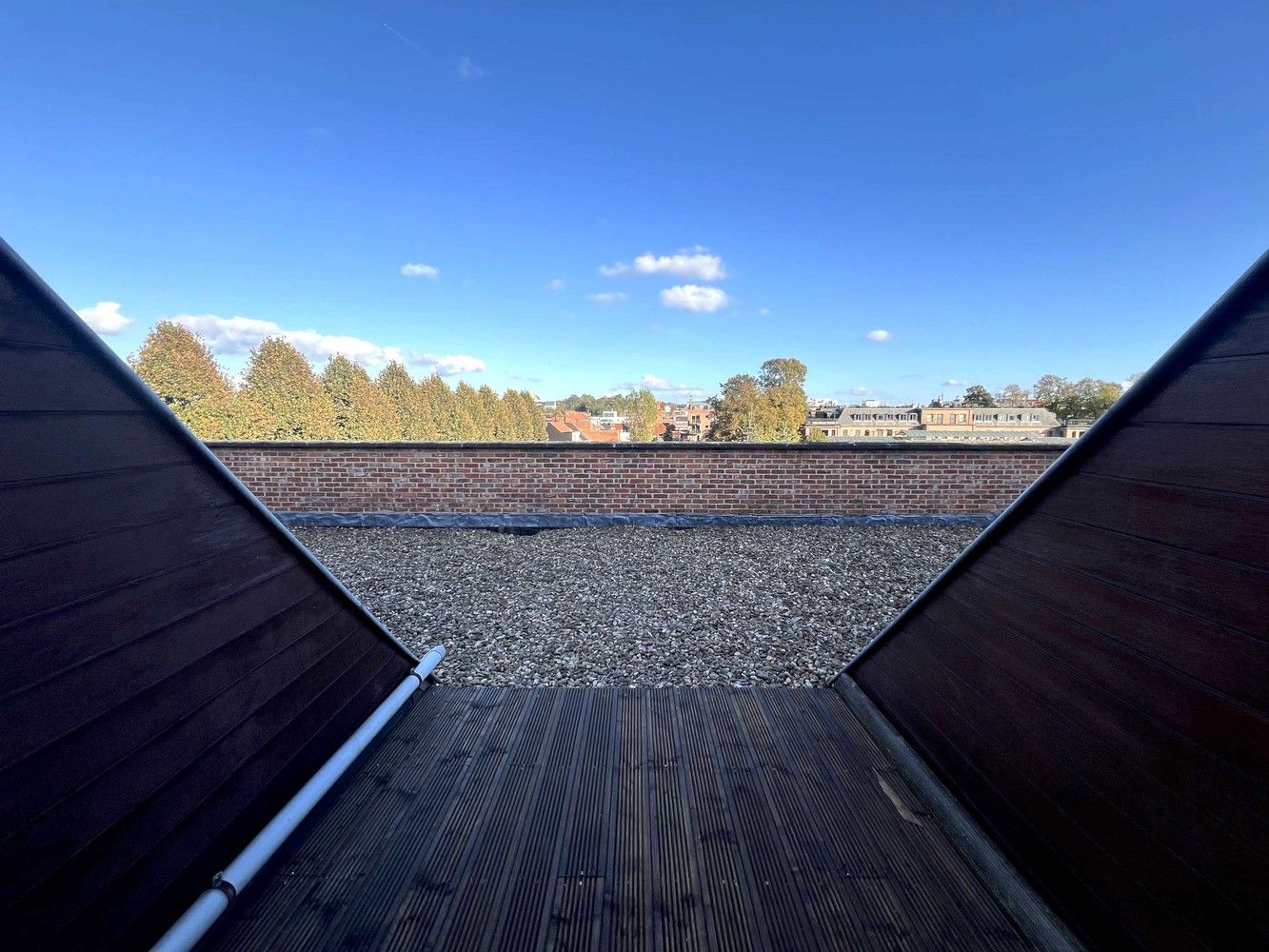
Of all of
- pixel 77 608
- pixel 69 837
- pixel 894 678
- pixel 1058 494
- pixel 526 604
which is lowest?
pixel 526 604

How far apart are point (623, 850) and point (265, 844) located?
0.95 metres

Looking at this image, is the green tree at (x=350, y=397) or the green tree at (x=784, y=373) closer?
the green tree at (x=350, y=397)

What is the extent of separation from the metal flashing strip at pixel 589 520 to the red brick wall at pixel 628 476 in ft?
0.26

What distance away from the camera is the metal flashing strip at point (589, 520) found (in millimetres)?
6117

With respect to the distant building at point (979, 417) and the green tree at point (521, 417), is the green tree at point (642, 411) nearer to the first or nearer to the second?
the green tree at point (521, 417)

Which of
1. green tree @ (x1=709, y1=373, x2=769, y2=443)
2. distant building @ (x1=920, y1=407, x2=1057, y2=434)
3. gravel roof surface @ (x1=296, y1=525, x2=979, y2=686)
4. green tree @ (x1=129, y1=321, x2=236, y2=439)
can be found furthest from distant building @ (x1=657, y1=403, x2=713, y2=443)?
gravel roof surface @ (x1=296, y1=525, x2=979, y2=686)

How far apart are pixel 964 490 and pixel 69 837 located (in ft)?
24.3

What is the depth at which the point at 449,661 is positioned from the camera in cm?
281

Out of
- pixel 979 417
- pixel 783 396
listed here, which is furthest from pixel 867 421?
pixel 783 396

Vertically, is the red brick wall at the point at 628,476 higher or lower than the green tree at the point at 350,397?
lower

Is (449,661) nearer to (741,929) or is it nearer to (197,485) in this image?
(197,485)

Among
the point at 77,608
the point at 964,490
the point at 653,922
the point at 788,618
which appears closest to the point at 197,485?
the point at 77,608

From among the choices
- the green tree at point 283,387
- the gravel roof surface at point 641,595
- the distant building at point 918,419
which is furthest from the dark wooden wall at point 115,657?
the distant building at point 918,419

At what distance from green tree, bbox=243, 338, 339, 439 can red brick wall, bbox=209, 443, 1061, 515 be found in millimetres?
9607
